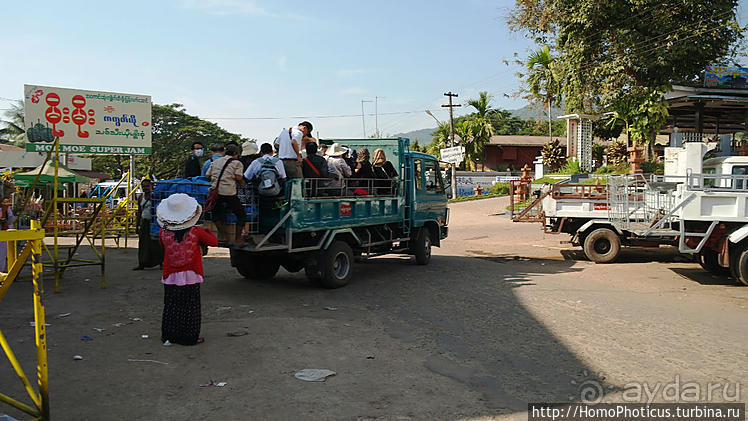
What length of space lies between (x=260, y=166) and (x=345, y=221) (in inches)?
70.0

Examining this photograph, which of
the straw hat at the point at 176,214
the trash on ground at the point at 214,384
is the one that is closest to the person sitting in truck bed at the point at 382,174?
the straw hat at the point at 176,214

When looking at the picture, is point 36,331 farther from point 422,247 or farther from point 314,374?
point 422,247

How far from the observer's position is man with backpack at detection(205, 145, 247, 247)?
7277 millimetres

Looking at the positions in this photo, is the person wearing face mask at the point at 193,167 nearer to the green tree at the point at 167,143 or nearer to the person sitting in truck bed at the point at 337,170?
the person sitting in truck bed at the point at 337,170

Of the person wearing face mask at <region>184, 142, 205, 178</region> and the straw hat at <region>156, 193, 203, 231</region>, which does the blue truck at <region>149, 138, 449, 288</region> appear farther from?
the straw hat at <region>156, 193, 203, 231</region>

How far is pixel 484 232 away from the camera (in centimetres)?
1953

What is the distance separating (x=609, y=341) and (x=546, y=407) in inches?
84.5

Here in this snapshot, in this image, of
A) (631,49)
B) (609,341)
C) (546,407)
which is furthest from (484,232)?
(546,407)

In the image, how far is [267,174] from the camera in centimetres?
768

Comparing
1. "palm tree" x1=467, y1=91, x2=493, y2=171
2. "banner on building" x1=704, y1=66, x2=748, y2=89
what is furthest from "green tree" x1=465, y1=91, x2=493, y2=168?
"banner on building" x1=704, y1=66, x2=748, y2=89

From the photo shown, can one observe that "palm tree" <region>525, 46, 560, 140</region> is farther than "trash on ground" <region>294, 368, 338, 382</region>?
Yes

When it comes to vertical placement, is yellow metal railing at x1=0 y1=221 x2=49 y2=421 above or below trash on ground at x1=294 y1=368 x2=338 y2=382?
above

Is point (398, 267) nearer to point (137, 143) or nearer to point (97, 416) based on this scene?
point (97, 416)

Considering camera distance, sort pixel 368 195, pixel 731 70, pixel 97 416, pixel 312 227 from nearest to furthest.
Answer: pixel 97 416, pixel 312 227, pixel 368 195, pixel 731 70
